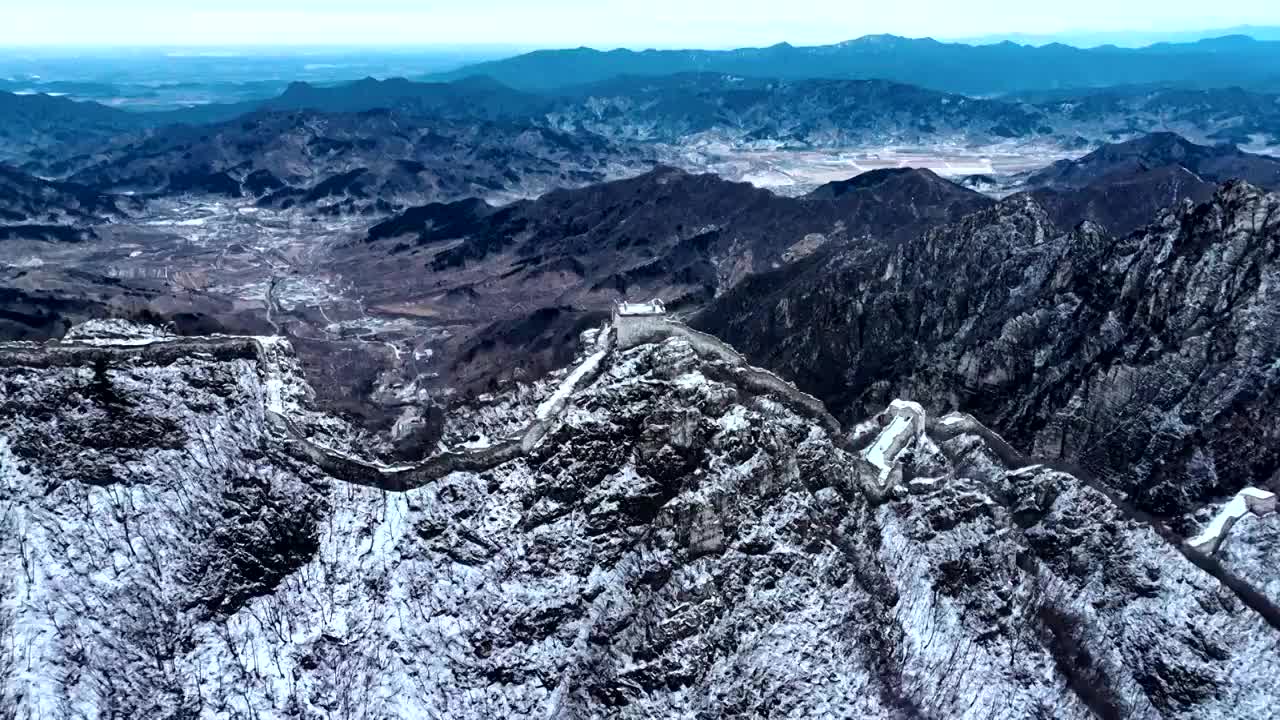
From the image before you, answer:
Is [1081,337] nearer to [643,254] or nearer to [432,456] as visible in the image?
[432,456]

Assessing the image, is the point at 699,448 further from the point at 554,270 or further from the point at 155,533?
the point at 554,270

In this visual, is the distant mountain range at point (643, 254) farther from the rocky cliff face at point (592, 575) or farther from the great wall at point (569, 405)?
the rocky cliff face at point (592, 575)

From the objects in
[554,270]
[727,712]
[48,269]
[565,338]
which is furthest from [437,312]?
[727,712]

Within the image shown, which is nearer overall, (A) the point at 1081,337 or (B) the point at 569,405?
(B) the point at 569,405

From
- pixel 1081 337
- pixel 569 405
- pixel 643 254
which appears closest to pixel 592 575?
pixel 569 405

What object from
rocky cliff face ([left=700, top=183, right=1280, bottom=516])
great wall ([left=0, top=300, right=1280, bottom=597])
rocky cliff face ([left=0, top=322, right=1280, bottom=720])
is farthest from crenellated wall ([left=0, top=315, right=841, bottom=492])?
rocky cliff face ([left=700, top=183, right=1280, bottom=516])

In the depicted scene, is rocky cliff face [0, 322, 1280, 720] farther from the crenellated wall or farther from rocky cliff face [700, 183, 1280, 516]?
rocky cliff face [700, 183, 1280, 516]
